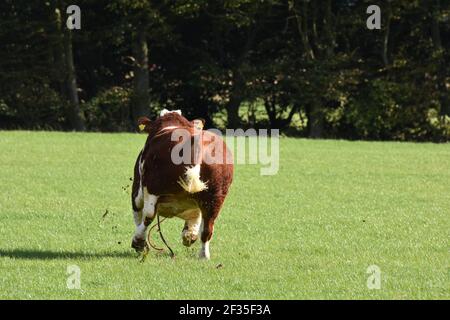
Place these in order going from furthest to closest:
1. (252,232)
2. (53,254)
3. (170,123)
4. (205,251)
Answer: (252,232) < (53,254) < (170,123) < (205,251)

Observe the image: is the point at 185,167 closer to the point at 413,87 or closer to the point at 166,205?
the point at 166,205

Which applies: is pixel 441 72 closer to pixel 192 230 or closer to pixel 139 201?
pixel 192 230

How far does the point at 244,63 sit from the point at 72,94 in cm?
508

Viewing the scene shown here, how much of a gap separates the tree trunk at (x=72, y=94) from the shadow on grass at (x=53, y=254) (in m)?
18.3

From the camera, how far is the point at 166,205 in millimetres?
10070

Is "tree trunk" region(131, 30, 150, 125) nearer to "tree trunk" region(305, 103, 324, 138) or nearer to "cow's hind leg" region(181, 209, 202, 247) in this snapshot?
"tree trunk" region(305, 103, 324, 138)

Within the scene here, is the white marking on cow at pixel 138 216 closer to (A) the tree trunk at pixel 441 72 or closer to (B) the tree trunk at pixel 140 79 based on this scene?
(B) the tree trunk at pixel 140 79

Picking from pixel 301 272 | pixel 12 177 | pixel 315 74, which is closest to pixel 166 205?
pixel 301 272

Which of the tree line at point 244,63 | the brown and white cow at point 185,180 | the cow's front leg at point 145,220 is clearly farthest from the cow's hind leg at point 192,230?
the tree line at point 244,63

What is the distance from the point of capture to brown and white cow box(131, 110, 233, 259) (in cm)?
971

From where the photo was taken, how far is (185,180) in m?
9.62

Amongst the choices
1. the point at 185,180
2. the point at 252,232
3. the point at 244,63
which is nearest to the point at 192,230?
the point at 185,180

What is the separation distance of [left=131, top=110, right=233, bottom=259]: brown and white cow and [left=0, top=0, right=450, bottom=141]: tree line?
18.2 metres

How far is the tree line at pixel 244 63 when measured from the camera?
2817cm
